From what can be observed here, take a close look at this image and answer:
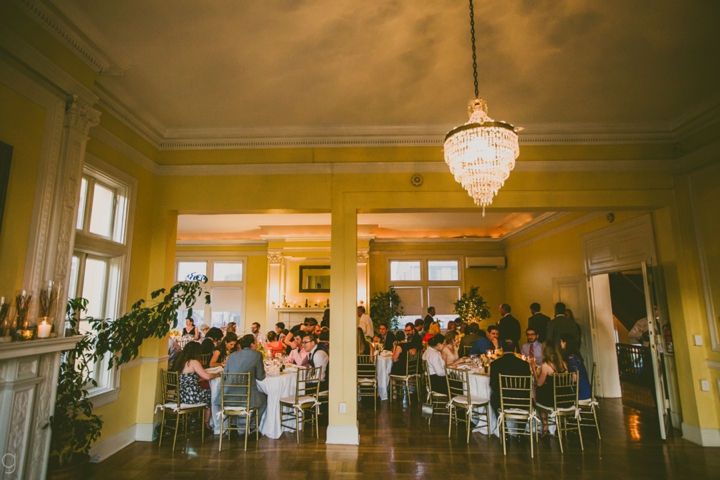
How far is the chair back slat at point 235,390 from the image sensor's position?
17.3 feet

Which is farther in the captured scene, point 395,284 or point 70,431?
point 395,284

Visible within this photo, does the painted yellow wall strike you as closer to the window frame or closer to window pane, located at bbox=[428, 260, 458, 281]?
the window frame

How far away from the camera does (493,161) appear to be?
10.7 feet

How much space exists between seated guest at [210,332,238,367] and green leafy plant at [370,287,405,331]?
5524mm

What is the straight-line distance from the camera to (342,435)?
5207 mm

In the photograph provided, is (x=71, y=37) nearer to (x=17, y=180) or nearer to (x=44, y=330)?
(x=17, y=180)

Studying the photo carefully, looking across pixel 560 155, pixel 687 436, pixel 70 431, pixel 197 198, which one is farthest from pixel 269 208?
pixel 687 436

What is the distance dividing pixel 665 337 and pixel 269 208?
225 inches

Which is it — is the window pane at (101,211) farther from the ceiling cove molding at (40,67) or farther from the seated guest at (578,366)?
the seated guest at (578,366)

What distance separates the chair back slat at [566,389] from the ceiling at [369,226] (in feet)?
17.0

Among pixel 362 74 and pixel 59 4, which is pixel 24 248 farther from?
pixel 362 74

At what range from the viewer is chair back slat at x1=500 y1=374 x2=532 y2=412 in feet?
16.6

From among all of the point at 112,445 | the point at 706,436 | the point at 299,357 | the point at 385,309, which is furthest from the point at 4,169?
the point at 385,309

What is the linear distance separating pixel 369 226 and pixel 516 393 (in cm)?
733
